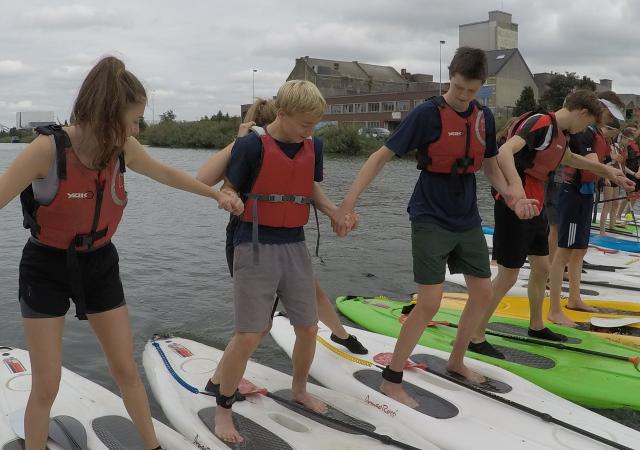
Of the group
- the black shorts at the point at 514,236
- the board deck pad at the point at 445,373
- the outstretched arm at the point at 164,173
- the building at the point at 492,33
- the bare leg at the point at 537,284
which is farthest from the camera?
the building at the point at 492,33

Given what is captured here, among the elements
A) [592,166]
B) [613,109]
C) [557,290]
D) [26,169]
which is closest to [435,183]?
[592,166]

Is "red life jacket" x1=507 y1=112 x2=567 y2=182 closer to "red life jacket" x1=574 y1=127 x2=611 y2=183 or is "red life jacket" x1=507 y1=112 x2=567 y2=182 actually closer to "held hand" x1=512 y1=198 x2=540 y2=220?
"held hand" x1=512 y1=198 x2=540 y2=220

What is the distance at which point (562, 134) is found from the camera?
16.1 ft

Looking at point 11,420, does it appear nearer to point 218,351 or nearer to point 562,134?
point 218,351

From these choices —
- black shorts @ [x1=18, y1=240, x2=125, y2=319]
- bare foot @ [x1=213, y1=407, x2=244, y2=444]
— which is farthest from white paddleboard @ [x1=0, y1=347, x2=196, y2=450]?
black shorts @ [x1=18, y1=240, x2=125, y2=319]

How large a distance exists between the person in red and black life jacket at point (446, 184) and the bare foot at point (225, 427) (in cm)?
110

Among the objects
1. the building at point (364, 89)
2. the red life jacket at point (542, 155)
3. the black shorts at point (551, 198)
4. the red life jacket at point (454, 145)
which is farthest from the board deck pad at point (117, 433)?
the building at point (364, 89)

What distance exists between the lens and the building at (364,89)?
2804 inches

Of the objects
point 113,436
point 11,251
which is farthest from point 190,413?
point 11,251

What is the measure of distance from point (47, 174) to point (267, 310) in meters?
1.35

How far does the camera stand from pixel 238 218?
3.60 meters

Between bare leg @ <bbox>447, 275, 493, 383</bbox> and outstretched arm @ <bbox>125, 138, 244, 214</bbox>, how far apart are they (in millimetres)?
1842

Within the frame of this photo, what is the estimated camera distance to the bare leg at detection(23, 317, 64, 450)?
2.86m

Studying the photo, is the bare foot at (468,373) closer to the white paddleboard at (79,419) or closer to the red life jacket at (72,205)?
the white paddleboard at (79,419)
